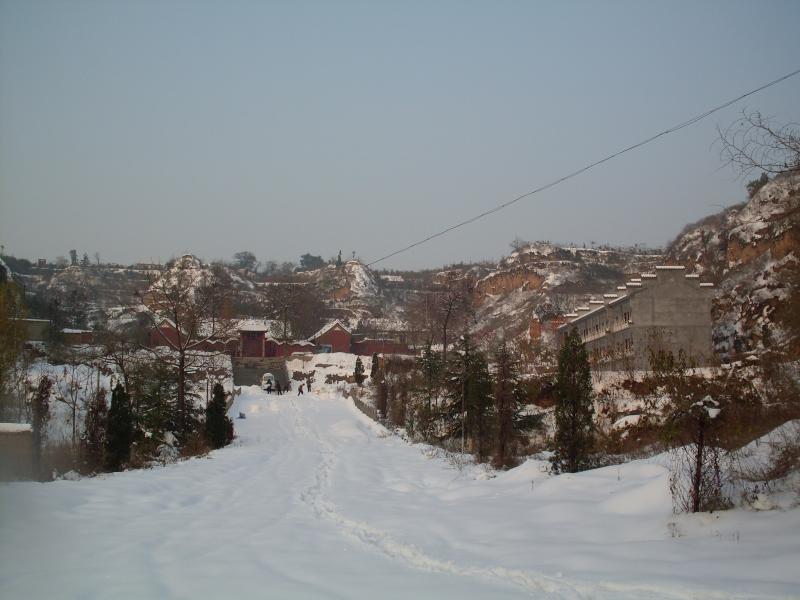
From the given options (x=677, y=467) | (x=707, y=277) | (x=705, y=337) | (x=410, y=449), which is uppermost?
(x=707, y=277)

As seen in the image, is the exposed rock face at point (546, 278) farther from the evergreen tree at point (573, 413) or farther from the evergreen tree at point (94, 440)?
the evergreen tree at point (573, 413)

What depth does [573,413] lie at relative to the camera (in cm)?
1216

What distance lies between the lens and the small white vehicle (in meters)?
54.9

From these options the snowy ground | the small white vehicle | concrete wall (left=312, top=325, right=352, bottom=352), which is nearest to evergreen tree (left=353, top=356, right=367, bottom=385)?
the small white vehicle

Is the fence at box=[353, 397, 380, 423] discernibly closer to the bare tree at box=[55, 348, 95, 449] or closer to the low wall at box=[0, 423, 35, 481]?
the bare tree at box=[55, 348, 95, 449]

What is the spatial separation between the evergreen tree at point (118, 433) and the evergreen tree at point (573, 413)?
9.46m

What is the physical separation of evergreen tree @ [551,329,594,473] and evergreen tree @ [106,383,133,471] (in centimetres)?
946

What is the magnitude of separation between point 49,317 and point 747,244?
50.1 metres

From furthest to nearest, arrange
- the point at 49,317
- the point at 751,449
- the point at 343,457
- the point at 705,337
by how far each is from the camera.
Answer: the point at 49,317 → the point at 705,337 → the point at 343,457 → the point at 751,449

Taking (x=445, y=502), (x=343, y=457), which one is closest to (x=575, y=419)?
(x=445, y=502)

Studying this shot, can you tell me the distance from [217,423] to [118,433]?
6.78 m

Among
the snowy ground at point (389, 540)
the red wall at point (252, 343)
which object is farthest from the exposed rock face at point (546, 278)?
the snowy ground at point (389, 540)

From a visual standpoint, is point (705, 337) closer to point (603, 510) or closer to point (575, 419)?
point (575, 419)

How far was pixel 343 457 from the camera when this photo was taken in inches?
722
